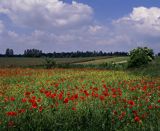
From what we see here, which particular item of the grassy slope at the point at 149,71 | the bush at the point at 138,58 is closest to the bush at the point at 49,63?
the bush at the point at 138,58

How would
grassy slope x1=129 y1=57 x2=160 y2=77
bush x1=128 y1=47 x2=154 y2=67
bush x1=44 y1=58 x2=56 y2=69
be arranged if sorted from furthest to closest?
bush x1=128 y1=47 x2=154 y2=67 → bush x1=44 y1=58 x2=56 y2=69 → grassy slope x1=129 y1=57 x2=160 y2=77

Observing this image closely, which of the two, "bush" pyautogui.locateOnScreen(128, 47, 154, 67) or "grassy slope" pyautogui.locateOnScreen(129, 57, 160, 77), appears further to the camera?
"bush" pyautogui.locateOnScreen(128, 47, 154, 67)

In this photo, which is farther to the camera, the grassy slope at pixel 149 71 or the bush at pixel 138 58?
the bush at pixel 138 58

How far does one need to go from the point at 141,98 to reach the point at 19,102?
4.83 m

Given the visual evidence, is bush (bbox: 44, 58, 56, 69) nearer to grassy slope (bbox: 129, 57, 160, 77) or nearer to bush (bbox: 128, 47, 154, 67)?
bush (bbox: 128, 47, 154, 67)

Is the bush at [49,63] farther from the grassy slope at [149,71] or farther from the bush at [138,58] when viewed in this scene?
the grassy slope at [149,71]

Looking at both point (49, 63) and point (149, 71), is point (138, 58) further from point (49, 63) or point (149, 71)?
point (149, 71)

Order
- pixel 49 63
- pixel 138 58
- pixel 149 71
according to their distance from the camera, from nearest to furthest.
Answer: pixel 149 71, pixel 138 58, pixel 49 63

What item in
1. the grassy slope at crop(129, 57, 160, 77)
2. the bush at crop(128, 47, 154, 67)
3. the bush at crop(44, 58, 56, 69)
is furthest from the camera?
the bush at crop(128, 47, 154, 67)

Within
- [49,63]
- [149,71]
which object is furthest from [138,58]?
[149,71]

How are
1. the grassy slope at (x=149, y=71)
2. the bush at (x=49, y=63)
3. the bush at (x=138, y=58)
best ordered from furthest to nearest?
the bush at (x=138, y=58)
the bush at (x=49, y=63)
the grassy slope at (x=149, y=71)

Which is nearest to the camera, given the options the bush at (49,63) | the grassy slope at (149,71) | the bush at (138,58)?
the grassy slope at (149,71)

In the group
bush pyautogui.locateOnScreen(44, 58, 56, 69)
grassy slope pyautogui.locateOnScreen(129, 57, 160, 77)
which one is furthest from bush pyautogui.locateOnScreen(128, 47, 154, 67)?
bush pyautogui.locateOnScreen(44, 58, 56, 69)

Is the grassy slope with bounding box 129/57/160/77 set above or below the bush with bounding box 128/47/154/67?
below
